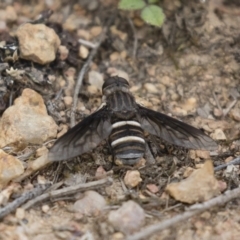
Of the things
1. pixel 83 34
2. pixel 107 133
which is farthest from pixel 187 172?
pixel 83 34

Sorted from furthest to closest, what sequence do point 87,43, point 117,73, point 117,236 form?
point 87,43 → point 117,73 → point 117,236

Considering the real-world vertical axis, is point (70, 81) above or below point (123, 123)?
below

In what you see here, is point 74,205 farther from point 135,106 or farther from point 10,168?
point 135,106

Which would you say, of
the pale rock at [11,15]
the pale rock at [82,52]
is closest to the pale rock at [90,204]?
the pale rock at [82,52]

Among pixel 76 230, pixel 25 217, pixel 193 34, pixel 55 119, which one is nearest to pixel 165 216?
pixel 76 230

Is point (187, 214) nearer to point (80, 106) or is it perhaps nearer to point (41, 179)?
point (41, 179)

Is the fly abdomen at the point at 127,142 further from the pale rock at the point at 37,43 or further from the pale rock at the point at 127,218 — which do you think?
the pale rock at the point at 37,43
